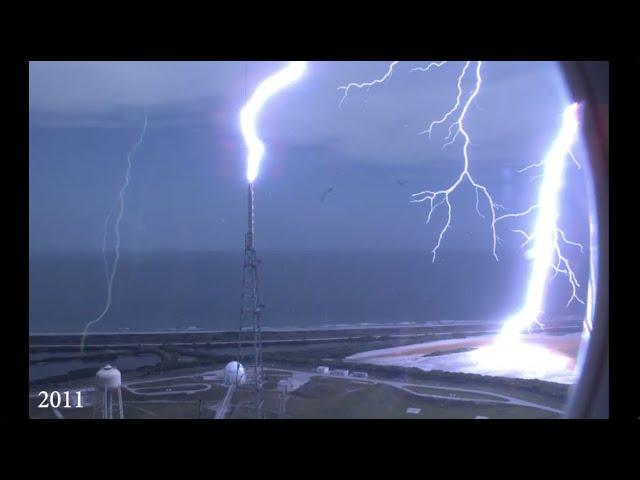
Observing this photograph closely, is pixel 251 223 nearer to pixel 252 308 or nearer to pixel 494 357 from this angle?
pixel 252 308

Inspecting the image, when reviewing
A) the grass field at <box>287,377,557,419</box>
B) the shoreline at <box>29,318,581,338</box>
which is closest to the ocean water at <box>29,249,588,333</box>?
the shoreline at <box>29,318,581,338</box>

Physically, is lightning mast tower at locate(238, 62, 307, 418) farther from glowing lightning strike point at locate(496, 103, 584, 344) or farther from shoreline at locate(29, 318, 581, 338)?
glowing lightning strike point at locate(496, 103, 584, 344)

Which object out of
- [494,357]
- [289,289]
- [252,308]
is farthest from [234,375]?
[494,357]
